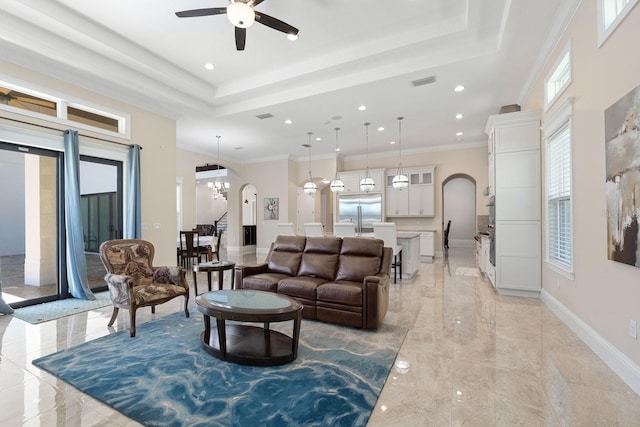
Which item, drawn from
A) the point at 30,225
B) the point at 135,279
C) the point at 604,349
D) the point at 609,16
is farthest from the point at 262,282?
the point at 609,16

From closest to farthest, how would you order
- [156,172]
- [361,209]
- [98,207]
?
[98,207], [156,172], [361,209]

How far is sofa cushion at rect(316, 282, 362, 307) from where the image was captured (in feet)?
10.6

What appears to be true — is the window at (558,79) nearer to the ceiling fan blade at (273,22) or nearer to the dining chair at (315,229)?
the ceiling fan blade at (273,22)

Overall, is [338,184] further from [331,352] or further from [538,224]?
[331,352]

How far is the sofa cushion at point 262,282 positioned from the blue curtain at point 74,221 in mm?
2566

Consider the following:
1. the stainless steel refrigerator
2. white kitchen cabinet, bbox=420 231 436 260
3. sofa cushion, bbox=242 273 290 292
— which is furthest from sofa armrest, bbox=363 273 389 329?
the stainless steel refrigerator

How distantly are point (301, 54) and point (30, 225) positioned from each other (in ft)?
15.9

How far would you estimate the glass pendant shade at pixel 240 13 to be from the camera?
2680mm

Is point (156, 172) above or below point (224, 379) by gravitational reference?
above

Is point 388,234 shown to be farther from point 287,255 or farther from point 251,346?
point 251,346

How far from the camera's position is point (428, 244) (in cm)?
854

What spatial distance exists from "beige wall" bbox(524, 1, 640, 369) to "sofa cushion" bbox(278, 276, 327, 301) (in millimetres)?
2692

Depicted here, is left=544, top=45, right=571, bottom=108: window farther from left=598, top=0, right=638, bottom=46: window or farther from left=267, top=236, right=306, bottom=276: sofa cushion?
left=267, top=236, right=306, bottom=276: sofa cushion

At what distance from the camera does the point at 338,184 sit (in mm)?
7480
